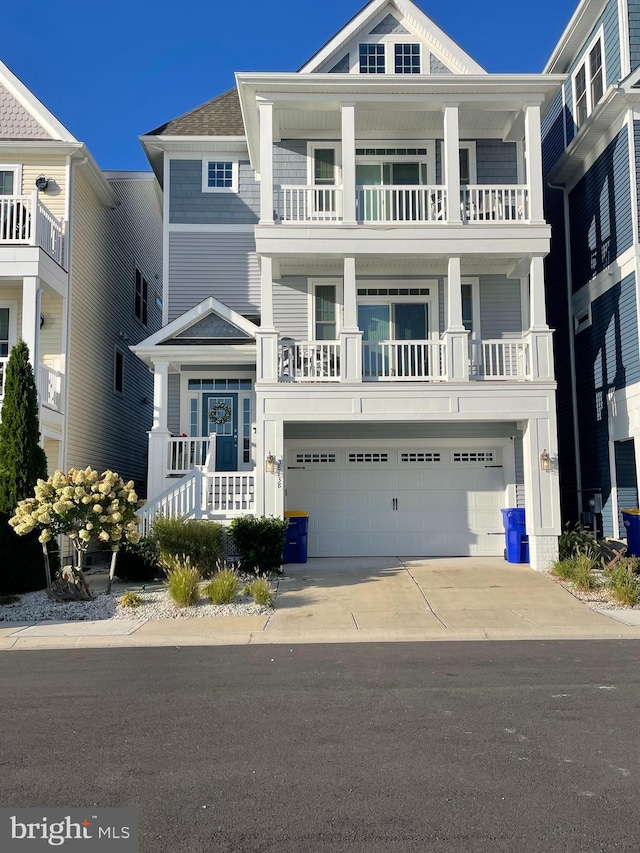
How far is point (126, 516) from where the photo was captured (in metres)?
11.5

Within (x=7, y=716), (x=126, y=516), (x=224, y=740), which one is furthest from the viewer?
(x=126, y=516)

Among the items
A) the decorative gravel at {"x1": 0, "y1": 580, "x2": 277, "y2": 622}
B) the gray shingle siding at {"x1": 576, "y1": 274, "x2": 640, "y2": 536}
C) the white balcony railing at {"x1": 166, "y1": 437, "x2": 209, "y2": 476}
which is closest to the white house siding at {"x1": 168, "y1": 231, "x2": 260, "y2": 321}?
the white balcony railing at {"x1": 166, "y1": 437, "x2": 209, "y2": 476}

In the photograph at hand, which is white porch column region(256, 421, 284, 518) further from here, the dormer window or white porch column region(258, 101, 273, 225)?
the dormer window

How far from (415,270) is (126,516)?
8553mm

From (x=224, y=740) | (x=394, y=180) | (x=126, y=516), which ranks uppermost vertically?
(x=394, y=180)

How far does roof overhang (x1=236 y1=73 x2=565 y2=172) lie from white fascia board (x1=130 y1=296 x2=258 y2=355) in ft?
13.9

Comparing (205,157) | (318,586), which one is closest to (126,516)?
(318,586)

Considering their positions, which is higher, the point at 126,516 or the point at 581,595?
the point at 126,516

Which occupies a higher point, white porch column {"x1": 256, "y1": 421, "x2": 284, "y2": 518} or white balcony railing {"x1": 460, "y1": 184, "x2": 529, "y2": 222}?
white balcony railing {"x1": 460, "y1": 184, "x2": 529, "y2": 222}

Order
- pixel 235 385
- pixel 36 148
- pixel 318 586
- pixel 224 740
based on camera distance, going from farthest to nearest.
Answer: pixel 235 385 → pixel 36 148 → pixel 318 586 → pixel 224 740

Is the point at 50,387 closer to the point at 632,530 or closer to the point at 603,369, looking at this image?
the point at 603,369

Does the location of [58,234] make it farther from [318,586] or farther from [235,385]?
[318,586]

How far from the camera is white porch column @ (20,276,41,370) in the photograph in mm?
14219

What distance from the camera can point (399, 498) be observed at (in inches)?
627
